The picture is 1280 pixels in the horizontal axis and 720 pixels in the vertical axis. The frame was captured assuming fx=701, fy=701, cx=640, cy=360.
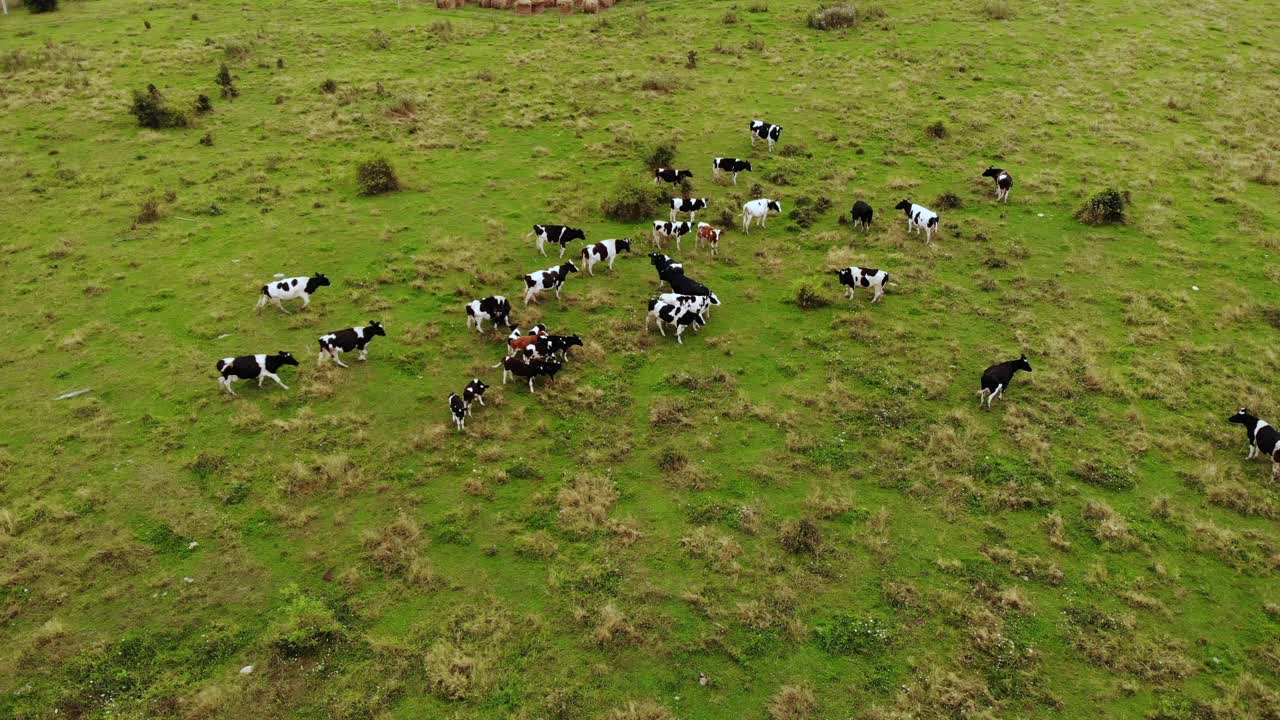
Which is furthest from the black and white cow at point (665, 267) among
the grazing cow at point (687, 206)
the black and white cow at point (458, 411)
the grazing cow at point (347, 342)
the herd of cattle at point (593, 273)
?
the grazing cow at point (347, 342)

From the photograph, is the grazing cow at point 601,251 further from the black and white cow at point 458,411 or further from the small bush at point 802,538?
the small bush at point 802,538

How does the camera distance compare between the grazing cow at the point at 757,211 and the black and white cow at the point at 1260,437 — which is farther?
the grazing cow at the point at 757,211

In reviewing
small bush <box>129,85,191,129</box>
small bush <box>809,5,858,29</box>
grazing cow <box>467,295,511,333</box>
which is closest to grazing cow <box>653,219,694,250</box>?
grazing cow <box>467,295,511,333</box>

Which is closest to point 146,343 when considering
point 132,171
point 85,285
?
point 85,285

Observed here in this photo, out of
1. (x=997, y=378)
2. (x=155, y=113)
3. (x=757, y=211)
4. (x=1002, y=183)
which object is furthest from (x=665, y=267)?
(x=155, y=113)

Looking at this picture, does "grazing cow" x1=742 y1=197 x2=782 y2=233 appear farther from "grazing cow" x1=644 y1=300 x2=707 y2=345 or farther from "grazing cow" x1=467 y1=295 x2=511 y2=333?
"grazing cow" x1=467 y1=295 x2=511 y2=333

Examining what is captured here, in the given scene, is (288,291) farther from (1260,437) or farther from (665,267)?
(1260,437)
